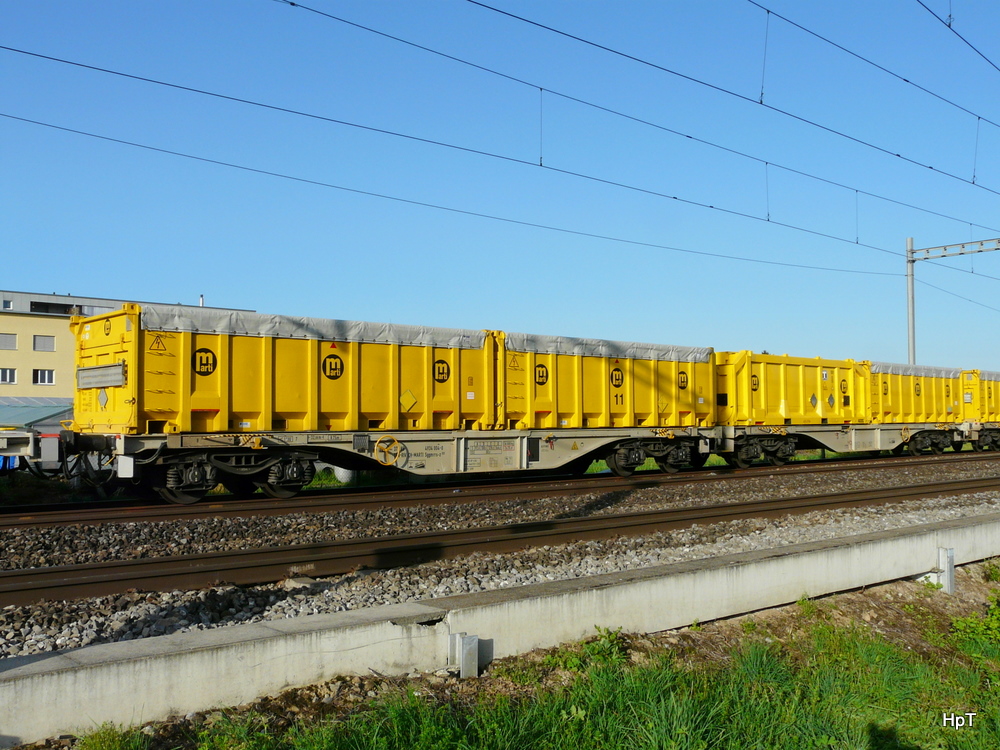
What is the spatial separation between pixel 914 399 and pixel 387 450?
20.5 m

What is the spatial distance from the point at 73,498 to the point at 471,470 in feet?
24.6

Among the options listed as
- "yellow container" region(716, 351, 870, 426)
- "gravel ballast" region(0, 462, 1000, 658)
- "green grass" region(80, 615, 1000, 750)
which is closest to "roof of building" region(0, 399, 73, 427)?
"gravel ballast" region(0, 462, 1000, 658)

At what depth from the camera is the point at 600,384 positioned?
16.9 meters

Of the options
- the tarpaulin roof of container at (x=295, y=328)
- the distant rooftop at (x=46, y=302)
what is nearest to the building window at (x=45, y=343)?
the distant rooftop at (x=46, y=302)

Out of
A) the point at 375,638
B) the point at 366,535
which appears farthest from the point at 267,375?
the point at 375,638

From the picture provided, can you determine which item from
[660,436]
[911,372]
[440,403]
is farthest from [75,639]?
[911,372]

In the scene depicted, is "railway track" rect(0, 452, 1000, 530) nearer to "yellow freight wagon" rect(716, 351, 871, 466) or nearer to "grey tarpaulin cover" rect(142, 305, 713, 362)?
"grey tarpaulin cover" rect(142, 305, 713, 362)

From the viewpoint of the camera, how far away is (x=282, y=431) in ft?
42.0

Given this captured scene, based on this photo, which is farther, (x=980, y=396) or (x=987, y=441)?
(x=987, y=441)

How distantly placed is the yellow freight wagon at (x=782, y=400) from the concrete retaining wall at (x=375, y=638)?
42.2 ft

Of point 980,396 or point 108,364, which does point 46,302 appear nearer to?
point 108,364

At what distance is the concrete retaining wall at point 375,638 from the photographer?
12.3ft

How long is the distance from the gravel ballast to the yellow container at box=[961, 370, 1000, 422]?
17054 millimetres

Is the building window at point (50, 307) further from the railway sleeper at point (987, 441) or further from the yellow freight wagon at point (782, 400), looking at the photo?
the railway sleeper at point (987, 441)
